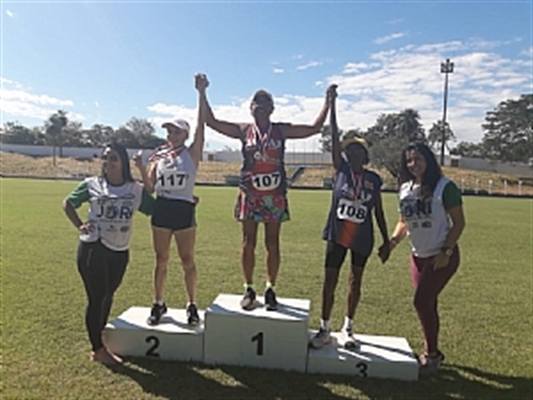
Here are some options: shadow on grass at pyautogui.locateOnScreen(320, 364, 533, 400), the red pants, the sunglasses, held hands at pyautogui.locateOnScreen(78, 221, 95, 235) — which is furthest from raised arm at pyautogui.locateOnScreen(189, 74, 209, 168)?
shadow on grass at pyautogui.locateOnScreen(320, 364, 533, 400)

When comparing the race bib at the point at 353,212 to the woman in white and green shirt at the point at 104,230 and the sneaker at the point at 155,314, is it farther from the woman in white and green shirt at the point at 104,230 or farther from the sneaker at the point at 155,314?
the sneaker at the point at 155,314

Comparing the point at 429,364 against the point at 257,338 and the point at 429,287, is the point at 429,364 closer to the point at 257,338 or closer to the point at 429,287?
the point at 429,287

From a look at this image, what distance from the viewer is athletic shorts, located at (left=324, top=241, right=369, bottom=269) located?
3.99m

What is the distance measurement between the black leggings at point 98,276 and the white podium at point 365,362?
1742 millimetres

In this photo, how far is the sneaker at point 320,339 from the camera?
4066 mm

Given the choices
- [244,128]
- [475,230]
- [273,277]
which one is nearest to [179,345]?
[273,277]

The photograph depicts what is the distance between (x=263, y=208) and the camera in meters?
4.15

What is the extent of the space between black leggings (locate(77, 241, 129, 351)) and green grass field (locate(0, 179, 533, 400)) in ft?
1.04

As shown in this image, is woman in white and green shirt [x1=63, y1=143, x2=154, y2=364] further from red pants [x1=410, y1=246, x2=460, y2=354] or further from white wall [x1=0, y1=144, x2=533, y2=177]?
white wall [x1=0, y1=144, x2=533, y2=177]

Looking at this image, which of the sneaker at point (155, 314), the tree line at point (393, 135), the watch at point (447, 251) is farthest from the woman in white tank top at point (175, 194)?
the tree line at point (393, 135)

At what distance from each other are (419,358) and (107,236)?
111 inches

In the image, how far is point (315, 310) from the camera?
19.0ft

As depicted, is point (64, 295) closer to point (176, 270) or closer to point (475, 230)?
point (176, 270)

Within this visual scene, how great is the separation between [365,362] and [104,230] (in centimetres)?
236
